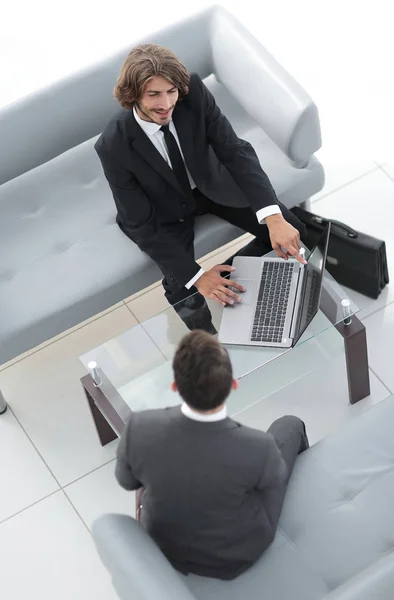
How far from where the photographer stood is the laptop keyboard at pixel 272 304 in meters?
3.07

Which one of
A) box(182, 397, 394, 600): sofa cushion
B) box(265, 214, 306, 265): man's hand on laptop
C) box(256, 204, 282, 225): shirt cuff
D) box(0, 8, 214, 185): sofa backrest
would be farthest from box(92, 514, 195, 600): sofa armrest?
box(0, 8, 214, 185): sofa backrest

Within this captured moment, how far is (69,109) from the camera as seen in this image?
3.48 metres

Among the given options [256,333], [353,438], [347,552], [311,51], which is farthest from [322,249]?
[311,51]

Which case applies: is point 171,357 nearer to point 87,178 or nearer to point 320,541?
point 320,541

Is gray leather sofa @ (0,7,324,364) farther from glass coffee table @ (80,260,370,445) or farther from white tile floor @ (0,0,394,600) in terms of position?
white tile floor @ (0,0,394,600)

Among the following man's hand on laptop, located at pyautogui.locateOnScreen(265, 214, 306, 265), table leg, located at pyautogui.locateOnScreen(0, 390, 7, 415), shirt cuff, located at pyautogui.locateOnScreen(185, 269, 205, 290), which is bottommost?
man's hand on laptop, located at pyautogui.locateOnScreen(265, 214, 306, 265)

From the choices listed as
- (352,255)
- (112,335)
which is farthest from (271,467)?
(112,335)

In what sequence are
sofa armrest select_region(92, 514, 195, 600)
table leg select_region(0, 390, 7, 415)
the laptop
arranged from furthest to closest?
table leg select_region(0, 390, 7, 415) < the laptop < sofa armrest select_region(92, 514, 195, 600)

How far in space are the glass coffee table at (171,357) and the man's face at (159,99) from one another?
65cm

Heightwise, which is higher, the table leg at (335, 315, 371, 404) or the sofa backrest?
Answer: the sofa backrest

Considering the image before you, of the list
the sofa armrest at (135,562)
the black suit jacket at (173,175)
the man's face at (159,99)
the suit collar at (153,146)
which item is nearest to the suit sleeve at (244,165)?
the black suit jacket at (173,175)

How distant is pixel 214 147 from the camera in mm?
3344

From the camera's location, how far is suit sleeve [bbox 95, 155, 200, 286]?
3232mm

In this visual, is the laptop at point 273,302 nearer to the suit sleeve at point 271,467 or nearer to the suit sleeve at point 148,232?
the suit sleeve at point 148,232
